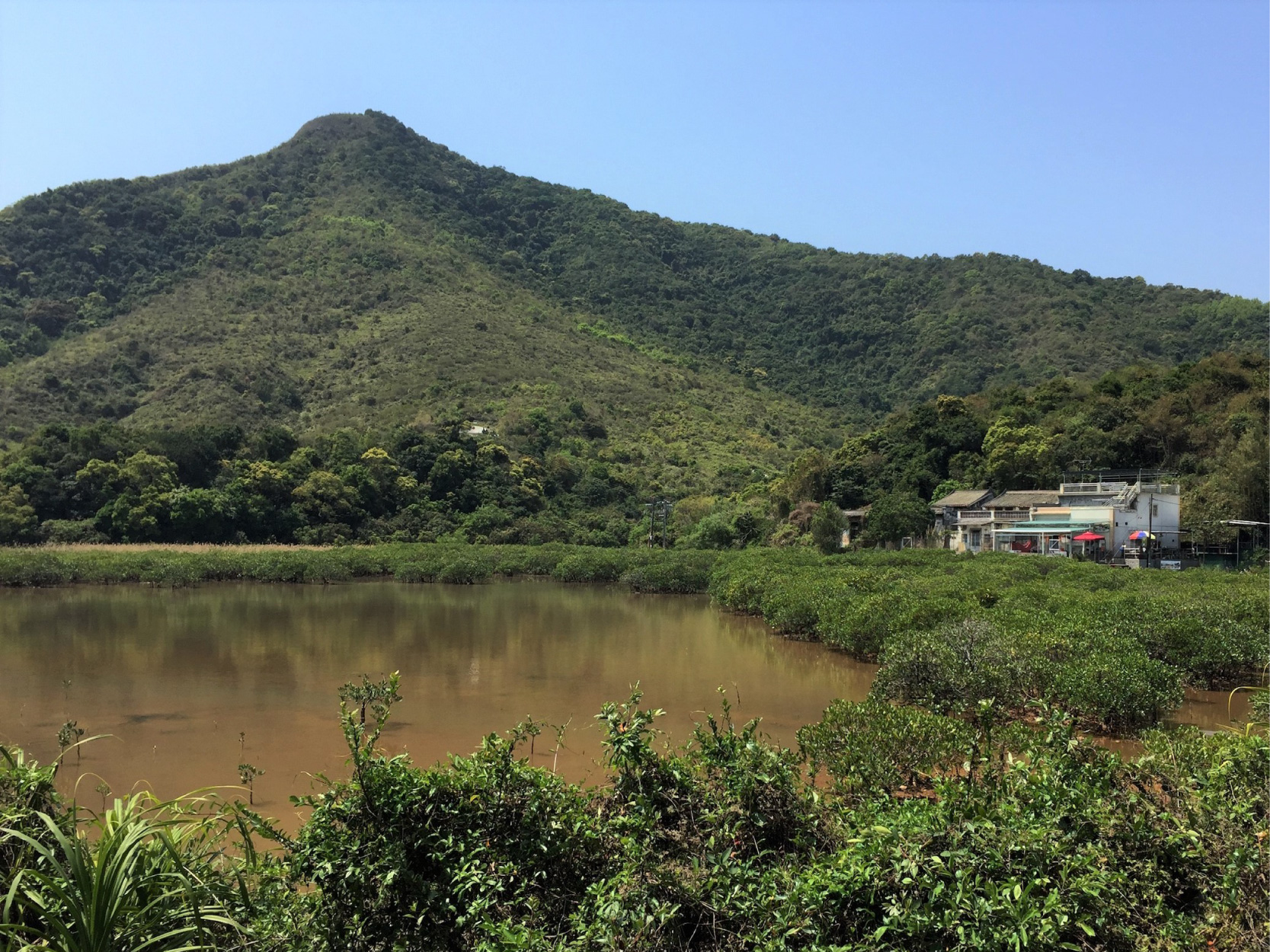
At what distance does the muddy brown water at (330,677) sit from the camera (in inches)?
415

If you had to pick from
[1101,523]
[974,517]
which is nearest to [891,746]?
[1101,523]

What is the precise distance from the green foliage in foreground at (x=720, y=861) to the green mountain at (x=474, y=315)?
58349 millimetres

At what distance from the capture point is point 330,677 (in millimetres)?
15688

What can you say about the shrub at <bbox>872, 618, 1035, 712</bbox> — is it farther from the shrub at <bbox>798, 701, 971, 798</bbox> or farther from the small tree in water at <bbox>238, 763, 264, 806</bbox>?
the small tree in water at <bbox>238, 763, 264, 806</bbox>

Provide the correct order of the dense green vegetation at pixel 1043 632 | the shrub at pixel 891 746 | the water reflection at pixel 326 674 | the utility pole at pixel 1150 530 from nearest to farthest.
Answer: the shrub at pixel 891 746, the water reflection at pixel 326 674, the dense green vegetation at pixel 1043 632, the utility pole at pixel 1150 530

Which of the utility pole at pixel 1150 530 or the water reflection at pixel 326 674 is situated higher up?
Result: the utility pole at pixel 1150 530

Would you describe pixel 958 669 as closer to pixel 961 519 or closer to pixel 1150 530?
pixel 1150 530

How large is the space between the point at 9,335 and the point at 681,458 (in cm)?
5604

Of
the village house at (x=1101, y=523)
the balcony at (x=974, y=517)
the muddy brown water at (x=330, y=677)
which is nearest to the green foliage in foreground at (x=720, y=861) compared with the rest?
the muddy brown water at (x=330, y=677)

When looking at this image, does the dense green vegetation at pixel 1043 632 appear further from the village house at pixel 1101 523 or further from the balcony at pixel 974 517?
the balcony at pixel 974 517

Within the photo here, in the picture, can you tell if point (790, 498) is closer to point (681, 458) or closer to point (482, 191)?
point (681, 458)

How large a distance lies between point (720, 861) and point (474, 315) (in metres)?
78.6

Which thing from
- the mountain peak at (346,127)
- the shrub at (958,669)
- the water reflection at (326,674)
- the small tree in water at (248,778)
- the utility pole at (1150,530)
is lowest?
the water reflection at (326,674)

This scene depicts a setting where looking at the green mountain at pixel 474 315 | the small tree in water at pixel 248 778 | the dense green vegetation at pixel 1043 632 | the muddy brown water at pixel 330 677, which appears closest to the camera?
the small tree in water at pixel 248 778
